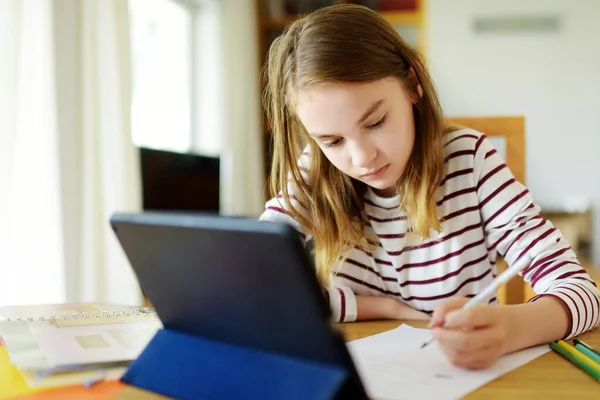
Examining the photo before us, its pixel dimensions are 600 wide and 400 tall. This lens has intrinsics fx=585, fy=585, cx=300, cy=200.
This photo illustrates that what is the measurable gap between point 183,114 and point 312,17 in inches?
79.8

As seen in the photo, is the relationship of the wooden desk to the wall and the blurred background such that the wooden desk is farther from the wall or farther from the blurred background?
the wall

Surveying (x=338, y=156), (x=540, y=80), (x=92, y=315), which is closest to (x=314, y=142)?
(x=338, y=156)

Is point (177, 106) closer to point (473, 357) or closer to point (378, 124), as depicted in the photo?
point (378, 124)

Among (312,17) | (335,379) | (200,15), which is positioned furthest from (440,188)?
(200,15)

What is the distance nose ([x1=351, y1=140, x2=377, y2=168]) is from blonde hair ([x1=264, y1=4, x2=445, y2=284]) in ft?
0.28

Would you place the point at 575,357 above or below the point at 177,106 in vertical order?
below

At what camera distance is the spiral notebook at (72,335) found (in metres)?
0.58

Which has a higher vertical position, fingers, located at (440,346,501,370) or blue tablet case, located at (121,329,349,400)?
blue tablet case, located at (121,329,349,400)

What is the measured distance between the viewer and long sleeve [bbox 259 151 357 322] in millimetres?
832

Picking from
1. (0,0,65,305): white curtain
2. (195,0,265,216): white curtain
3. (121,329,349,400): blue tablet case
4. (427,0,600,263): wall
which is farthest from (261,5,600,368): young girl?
(427,0,600,263): wall

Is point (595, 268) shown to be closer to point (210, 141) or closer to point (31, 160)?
point (210, 141)

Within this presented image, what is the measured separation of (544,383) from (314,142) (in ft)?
1.71

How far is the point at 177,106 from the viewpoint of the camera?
2.74m

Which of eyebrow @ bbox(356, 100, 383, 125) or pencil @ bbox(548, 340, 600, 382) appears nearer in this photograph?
pencil @ bbox(548, 340, 600, 382)
